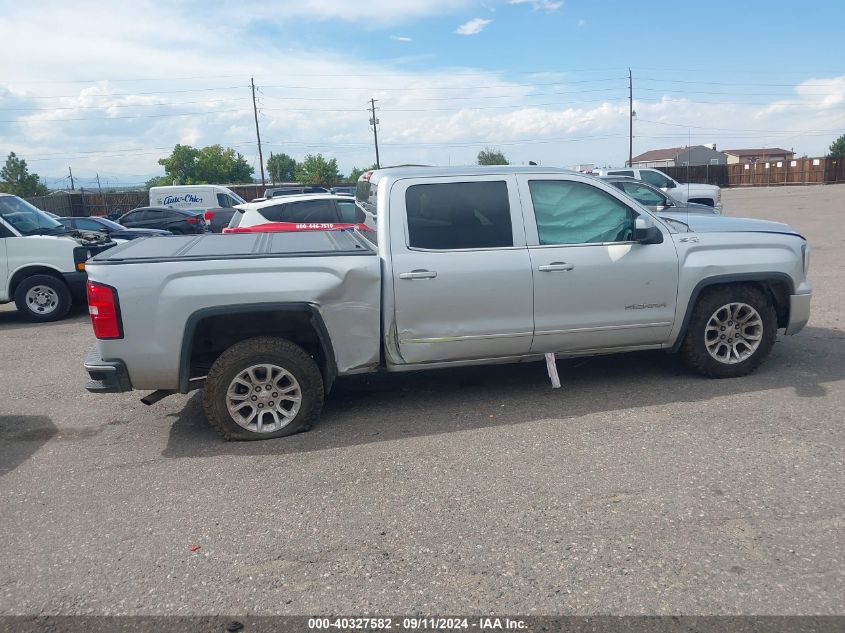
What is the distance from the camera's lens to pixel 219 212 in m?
21.5

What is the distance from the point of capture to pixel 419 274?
5.05 m

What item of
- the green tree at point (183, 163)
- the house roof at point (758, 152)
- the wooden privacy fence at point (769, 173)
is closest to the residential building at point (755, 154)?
the house roof at point (758, 152)

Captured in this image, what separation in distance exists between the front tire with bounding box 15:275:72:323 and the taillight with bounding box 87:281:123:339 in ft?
21.0

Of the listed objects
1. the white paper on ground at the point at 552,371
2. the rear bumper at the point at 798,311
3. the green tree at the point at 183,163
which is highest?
the green tree at the point at 183,163

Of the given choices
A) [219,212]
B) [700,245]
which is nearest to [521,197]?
[700,245]

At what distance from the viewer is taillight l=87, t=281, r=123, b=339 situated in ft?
15.1

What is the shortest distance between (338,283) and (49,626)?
2.65m

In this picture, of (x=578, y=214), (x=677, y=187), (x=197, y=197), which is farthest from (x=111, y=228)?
(x=677, y=187)

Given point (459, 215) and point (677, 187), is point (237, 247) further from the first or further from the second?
point (677, 187)

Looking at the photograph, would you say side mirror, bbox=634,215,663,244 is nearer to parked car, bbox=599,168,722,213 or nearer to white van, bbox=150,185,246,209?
parked car, bbox=599,168,722,213

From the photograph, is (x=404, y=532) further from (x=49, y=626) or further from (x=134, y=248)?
(x=134, y=248)

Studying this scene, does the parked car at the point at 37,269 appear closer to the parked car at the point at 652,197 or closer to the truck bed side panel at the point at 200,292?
Result: the truck bed side panel at the point at 200,292

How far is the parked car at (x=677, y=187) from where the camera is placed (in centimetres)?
1867

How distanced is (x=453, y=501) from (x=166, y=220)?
61.5 ft
